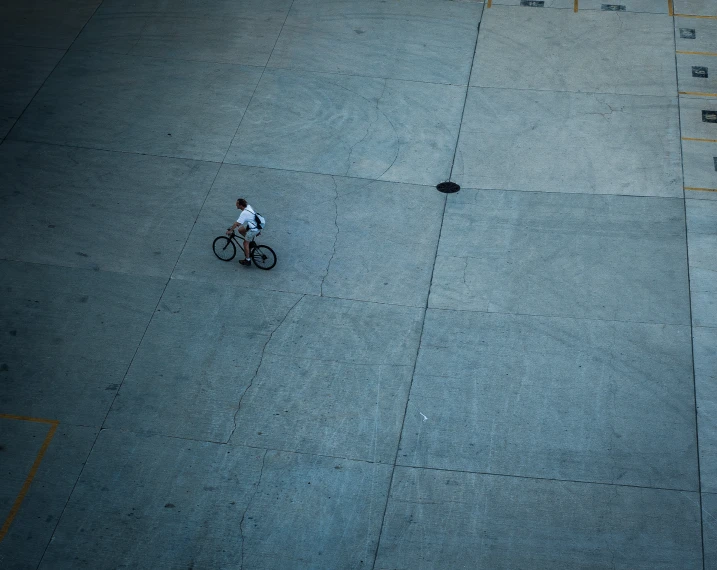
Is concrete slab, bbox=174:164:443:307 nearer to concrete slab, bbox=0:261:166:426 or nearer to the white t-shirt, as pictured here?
the white t-shirt

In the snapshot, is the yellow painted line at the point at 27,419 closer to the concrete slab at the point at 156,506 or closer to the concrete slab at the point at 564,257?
the concrete slab at the point at 156,506

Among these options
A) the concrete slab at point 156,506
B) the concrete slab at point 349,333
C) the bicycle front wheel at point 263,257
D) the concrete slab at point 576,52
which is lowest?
the concrete slab at point 156,506

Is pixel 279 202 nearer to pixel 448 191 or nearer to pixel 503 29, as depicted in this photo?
pixel 448 191

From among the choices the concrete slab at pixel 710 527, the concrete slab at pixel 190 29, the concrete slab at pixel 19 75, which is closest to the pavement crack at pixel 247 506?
the concrete slab at pixel 710 527

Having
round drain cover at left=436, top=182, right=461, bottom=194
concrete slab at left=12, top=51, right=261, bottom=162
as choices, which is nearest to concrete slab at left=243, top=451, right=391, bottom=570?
round drain cover at left=436, top=182, right=461, bottom=194

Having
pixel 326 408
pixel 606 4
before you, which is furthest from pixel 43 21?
pixel 606 4

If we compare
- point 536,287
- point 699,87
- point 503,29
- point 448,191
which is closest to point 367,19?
point 503,29

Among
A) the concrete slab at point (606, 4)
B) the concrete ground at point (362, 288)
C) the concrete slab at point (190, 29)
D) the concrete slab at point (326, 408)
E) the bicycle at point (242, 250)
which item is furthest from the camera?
the concrete slab at point (606, 4)
